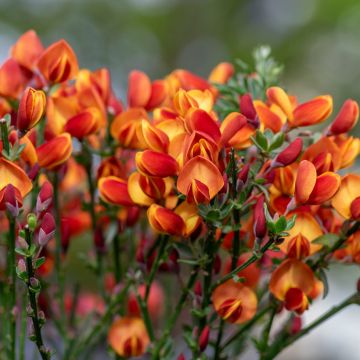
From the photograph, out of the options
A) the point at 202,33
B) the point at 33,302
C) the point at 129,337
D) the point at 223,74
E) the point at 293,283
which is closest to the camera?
the point at 33,302

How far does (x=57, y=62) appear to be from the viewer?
0.89 metres

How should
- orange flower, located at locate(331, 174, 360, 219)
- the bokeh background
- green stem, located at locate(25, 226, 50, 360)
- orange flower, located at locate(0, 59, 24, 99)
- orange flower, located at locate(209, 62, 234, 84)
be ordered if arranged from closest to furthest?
green stem, located at locate(25, 226, 50, 360) < orange flower, located at locate(331, 174, 360, 219) < orange flower, located at locate(0, 59, 24, 99) < orange flower, located at locate(209, 62, 234, 84) < the bokeh background

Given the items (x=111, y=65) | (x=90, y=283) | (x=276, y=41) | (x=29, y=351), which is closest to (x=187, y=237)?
Result: (x=29, y=351)

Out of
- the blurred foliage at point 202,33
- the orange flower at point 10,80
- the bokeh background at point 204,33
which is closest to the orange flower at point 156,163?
the orange flower at point 10,80

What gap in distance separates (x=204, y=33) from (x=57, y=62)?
25.6ft

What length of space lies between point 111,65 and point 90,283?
5902mm

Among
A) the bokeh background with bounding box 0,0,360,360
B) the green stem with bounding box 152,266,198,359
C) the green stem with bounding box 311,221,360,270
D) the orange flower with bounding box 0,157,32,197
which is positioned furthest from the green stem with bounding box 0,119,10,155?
the bokeh background with bounding box 0,0,360,360

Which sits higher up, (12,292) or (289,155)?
(289,155)

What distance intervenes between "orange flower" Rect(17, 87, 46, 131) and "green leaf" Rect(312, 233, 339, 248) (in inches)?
12.0

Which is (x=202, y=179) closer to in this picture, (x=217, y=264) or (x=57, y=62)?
(x=217, y=264)

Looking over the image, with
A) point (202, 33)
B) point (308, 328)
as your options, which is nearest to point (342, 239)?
point (308, 328)

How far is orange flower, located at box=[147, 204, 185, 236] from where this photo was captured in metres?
0.75

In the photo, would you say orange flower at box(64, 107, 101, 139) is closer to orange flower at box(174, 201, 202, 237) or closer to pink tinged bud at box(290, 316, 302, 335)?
orange flower at box(174, 201, 202, 237)

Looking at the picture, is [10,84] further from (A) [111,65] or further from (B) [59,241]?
(A) [111,65]
